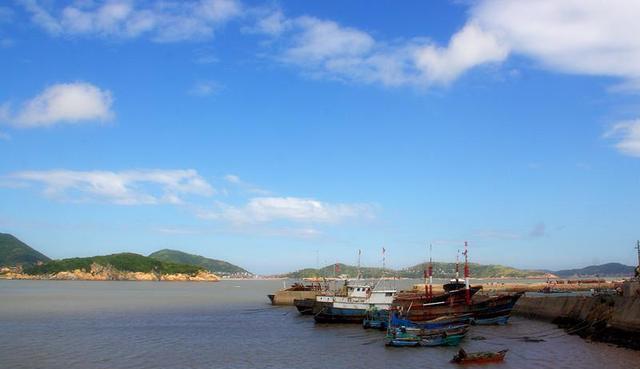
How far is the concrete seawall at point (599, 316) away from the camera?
37.9 m

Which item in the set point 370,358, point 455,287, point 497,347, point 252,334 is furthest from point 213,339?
point 455,287

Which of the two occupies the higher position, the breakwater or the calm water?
the breakwater

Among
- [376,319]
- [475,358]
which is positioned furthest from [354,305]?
[475,358]

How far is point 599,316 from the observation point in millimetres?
44375

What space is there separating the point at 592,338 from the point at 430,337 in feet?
42.0

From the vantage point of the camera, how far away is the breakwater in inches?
1494

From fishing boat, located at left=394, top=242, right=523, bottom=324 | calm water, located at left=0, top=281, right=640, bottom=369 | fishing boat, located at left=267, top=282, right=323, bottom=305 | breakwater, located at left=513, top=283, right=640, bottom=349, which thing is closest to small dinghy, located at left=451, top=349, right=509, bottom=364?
calm water, located at left=0, top=281, right=640, bottom=369

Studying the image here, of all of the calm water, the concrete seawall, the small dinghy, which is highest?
the concrete seawall

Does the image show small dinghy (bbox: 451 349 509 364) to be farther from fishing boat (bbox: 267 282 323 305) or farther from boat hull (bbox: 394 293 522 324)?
fishing boat (bbox: 267 282 323 305)

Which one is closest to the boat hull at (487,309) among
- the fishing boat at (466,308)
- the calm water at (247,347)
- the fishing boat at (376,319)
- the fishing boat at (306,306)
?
the fishing boat at (466,308)

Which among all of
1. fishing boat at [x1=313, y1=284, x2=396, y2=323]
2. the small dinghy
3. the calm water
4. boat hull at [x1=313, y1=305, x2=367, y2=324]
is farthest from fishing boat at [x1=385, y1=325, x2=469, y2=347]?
boat hull at [x1=313, y1=305, x2=367, y2=324]

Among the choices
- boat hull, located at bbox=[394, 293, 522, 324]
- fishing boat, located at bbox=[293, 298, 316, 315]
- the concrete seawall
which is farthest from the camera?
fishing boat, located at bbox=[293, 298, 316, 315]

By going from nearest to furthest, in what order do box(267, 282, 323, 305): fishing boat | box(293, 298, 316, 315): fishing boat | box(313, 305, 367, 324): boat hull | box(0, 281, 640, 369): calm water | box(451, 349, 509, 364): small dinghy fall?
box(451, 349, 509, 364): small dinghy → box(0, 281, 640, 369): calm water → box(313, 305, 367, 324): boat hull → box(293, 298, 316, 315): fishing boat → box(267, 282, 323, 305): fishing boat

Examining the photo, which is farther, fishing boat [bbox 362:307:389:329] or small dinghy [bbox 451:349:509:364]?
fishing boat [bbox 362:307:389:329]
